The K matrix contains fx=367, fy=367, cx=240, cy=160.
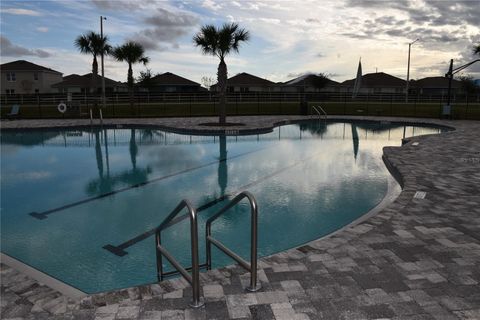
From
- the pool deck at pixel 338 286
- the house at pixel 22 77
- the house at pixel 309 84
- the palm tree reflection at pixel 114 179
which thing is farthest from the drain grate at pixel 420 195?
the house at pixel 309 84

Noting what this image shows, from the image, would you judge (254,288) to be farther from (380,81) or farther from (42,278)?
(380,81)

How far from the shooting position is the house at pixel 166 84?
5759 cm

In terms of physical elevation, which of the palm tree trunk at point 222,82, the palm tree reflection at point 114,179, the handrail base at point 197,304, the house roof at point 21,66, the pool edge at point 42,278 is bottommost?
the pool edge at point 42,278

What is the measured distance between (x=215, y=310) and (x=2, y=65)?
205ft

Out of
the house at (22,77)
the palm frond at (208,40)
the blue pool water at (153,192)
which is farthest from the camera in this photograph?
the house at (22,77)

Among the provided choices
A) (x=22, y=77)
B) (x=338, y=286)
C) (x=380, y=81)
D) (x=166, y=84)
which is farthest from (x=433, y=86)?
(x=338, y=286)

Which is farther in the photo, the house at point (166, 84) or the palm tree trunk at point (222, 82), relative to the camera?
the house at point (166, 84)

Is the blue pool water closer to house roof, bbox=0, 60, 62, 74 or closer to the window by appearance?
house roof, bbox=0, 60, 62, 74

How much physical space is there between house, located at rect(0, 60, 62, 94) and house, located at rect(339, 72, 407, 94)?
5287 cm

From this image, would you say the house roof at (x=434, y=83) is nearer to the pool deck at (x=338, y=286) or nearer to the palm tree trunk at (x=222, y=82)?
the palm tree trunk at (x=222, y=82)

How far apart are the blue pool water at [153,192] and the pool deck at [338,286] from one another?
1117 millimetres

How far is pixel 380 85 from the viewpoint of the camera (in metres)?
68.2

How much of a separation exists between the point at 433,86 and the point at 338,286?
76.9m

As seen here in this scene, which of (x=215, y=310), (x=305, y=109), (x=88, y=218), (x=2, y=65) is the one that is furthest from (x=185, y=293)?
(x=2, y=65)
